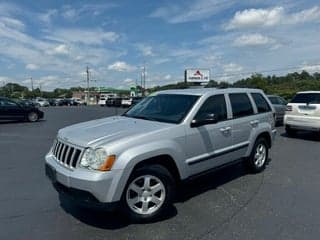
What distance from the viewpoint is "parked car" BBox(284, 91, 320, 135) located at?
1033 cm

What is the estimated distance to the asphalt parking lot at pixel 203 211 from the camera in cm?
365

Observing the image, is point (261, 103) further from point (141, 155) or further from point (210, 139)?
point (141, 155)

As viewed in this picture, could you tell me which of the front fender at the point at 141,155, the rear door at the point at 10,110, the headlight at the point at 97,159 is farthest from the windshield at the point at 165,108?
the rear door at the point at 10,110

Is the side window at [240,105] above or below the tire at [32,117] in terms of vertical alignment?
above

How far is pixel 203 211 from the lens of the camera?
4281 mm

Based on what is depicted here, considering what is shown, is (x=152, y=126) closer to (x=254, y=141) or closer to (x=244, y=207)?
(x=244, y=207)

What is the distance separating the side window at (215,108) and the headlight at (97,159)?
1796 mm

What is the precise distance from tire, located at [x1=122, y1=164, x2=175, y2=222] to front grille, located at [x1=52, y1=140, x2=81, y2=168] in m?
0.75

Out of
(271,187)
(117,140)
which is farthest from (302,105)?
(117,140)

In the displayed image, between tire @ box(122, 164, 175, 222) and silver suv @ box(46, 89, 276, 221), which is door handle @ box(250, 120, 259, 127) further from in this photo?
tire @ box(122, 164, 175, 222)

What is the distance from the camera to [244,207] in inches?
175

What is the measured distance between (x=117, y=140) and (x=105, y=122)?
1.20 meters

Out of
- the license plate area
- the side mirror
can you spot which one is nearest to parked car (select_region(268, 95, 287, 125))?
the side mirror

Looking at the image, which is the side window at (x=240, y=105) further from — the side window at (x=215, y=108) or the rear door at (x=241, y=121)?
the side window at (x=215, y=108)
